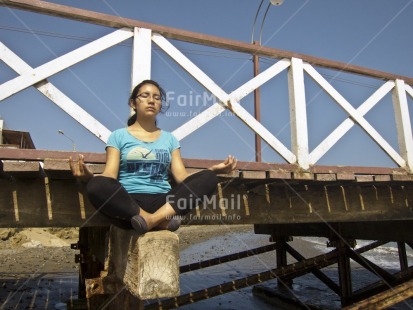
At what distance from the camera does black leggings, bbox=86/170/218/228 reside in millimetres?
2168

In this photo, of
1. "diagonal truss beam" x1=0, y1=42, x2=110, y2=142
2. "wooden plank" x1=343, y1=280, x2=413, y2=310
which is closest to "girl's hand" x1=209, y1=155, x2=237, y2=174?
"diagonal truss beam" x1=0, y1=42, x2=110, y2=142

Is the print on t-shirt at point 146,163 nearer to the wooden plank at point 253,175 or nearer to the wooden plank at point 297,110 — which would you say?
the wooden plank at point 253,175

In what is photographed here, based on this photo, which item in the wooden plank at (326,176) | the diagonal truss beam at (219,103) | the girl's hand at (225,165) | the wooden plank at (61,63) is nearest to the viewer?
the girl's hand at (225,165)

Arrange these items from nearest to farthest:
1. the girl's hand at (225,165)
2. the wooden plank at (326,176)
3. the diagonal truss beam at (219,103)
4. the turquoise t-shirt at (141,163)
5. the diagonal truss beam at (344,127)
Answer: the turquoise t-shirt at (141,163) → the girl's hand at (225,165) → the diagonal truss beam at (219,103) → the wooden plank at (326,176) → the diagonal truss beam at (344,127)

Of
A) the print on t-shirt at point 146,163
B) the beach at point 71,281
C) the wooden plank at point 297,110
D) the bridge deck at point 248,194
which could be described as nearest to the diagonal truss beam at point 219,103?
the wooden plank at point 297,110

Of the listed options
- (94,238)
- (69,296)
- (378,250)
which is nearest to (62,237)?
(69,296)

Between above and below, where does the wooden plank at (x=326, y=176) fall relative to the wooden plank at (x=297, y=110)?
below

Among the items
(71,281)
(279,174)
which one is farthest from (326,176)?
(71,281)

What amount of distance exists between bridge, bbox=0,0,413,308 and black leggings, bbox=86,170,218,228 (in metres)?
0.53

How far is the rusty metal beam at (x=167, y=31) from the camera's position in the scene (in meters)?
3.07

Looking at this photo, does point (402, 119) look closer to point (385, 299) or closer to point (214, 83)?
point (385, 299)

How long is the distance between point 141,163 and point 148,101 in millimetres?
590

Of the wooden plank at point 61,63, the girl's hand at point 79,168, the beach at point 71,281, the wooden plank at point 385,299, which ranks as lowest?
the beach at point 71,281

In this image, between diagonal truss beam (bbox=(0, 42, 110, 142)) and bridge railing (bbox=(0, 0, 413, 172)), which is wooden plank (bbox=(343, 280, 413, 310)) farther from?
diagonal truss beam (bbox=(0, 42, 110, 142))
